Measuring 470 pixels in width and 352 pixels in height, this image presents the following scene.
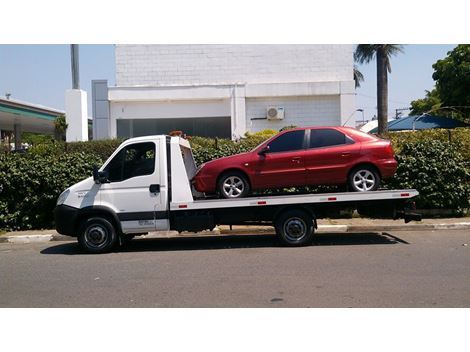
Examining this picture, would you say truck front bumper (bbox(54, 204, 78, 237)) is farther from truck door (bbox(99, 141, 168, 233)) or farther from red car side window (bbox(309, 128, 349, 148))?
red car side window (bbox(309, 128, 349, 148))

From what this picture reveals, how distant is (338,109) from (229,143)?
9318mm

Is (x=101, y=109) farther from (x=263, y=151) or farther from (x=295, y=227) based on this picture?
(x=295, y=227)

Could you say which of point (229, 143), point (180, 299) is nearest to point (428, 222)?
point (229, 143)

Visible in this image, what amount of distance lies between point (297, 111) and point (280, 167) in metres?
12.9

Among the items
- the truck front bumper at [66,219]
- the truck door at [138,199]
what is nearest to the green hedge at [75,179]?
the truck front bumper at [66,219]

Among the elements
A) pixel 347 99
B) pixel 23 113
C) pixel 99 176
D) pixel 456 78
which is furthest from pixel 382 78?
pixel 23 113

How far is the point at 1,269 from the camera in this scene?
8273mm

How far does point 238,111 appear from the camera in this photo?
70.7ft

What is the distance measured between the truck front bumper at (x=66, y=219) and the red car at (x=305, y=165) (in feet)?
8.20

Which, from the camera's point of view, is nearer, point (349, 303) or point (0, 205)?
point (349, 303)

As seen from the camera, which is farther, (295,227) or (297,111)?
(297,111)

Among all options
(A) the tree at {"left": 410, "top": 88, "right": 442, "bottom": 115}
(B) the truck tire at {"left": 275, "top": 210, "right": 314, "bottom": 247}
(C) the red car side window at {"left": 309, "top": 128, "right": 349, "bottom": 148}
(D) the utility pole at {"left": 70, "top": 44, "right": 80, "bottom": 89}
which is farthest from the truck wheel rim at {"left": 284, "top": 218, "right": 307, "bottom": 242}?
(A) the tree at {"left": 410, "top": 88, "right": 442, "bottom": 115}

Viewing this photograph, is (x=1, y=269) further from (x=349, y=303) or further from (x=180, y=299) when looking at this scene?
(x=349, y=303)

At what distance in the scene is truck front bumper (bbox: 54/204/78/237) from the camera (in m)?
9.18
